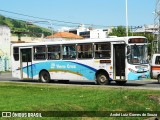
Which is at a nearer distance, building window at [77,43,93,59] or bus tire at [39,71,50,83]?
building window at [77,43,93,59]

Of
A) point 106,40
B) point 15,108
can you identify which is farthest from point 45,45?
point 15,108

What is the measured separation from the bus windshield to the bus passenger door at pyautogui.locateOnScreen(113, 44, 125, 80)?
0.44 m

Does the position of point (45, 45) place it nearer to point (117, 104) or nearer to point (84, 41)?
point (84, 41)

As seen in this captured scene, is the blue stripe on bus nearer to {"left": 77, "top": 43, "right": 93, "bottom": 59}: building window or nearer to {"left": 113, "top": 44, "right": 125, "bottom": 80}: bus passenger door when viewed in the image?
{"left": 77, "top": 43, "right": 93, "bottom": 59}: building window

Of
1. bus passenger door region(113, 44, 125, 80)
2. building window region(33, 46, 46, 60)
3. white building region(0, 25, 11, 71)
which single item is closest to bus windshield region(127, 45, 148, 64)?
bus passenger door region(113, 44, 125, 80)

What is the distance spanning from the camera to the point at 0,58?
6338 cm

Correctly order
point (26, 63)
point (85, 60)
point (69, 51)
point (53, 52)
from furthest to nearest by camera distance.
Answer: point (26, 63) → point (53, 52) → point (69, 51) → point (85, 60)

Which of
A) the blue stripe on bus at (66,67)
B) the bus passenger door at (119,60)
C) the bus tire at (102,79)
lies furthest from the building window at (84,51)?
the bus passenger door at (119,60)

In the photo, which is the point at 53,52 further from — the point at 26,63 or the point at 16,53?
the point at 16,53

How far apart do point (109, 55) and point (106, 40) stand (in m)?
0.97

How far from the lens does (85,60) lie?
26.8m

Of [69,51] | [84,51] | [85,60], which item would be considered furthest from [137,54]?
[69,51]

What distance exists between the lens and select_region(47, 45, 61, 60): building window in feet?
94.0

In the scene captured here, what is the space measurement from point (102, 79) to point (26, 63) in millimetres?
6944
